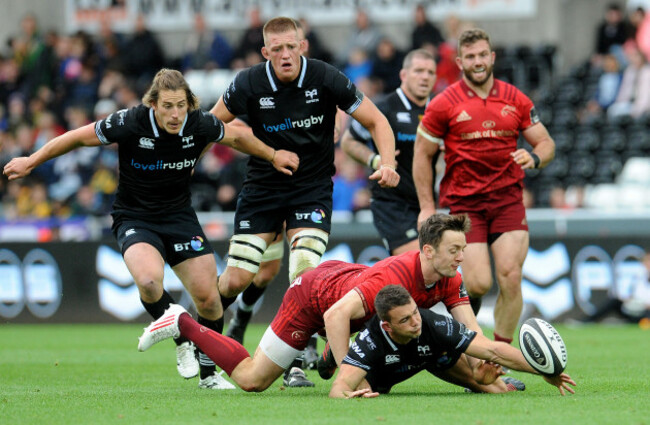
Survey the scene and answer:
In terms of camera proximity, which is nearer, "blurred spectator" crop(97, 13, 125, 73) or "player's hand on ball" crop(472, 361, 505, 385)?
"player's hand on ball" crop(472, 361, 505, 385)

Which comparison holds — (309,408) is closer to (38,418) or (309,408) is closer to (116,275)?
(38,418)

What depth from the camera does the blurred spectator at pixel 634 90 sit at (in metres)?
18.5

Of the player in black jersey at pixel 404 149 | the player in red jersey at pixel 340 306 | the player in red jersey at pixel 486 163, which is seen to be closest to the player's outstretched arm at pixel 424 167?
the player in red jersey at pixel 486 163

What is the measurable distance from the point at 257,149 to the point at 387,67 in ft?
37.8

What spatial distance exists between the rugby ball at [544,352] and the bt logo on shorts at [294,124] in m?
2.81

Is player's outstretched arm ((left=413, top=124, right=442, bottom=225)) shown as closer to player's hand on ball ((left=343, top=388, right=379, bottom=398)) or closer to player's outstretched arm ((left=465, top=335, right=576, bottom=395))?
player's outstretched arm ((left=465, top=335, right=576, bottom=395))

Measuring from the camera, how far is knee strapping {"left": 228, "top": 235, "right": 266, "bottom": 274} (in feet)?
30.5

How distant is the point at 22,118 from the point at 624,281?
12804mm

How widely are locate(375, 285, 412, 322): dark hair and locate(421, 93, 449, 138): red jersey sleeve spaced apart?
2.58 metres

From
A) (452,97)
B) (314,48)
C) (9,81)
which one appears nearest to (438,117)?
(452,97)

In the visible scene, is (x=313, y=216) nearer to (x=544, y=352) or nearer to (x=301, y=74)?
(x=301, y=74)

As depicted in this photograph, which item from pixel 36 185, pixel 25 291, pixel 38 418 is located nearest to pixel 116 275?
pixel 25 291

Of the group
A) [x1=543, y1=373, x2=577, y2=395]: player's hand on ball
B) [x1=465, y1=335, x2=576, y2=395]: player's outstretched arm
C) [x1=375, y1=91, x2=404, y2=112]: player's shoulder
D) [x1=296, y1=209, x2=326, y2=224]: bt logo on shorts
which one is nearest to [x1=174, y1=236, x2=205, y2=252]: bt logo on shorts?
[x1=296, y1=209, x2=326, y2=224]: bt logo on shorts

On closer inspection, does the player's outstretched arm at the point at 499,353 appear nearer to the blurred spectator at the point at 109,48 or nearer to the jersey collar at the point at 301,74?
the jersey collar at the point at 301,74
